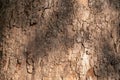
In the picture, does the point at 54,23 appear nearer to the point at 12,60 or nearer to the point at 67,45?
the point at 67,45

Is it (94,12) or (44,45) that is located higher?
(94,12)

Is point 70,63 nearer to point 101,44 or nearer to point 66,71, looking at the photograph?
point 66,71

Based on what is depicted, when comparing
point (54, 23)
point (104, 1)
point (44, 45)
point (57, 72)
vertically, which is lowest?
point (57, 72)

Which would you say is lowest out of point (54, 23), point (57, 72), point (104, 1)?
point (57, 72)

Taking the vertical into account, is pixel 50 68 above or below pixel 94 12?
below

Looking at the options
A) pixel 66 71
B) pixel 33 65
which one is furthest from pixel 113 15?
pixel 33 65

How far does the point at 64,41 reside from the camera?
1.75m

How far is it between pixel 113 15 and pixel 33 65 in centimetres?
58

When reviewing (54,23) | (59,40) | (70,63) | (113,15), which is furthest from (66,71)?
(113,15)

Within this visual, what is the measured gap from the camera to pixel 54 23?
177 centimetres

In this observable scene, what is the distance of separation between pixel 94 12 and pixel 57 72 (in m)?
0.43

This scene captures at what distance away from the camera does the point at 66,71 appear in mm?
1726

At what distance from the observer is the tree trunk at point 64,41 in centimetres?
173

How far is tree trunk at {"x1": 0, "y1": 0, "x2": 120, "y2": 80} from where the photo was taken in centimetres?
173
